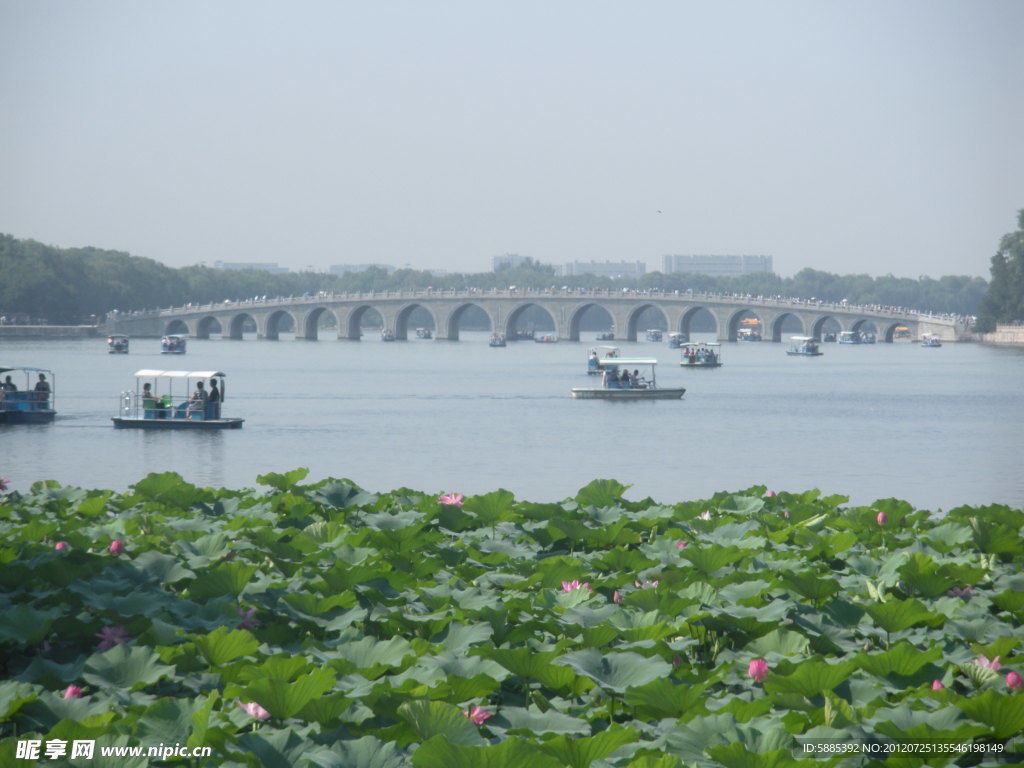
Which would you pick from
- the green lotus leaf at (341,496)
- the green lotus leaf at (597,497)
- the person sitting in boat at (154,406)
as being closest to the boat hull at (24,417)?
the person sitting in boat at (154,406)

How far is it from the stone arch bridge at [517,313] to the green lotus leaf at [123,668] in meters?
105

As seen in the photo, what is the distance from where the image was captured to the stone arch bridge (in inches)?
4274

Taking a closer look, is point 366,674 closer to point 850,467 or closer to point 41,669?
point 41,669

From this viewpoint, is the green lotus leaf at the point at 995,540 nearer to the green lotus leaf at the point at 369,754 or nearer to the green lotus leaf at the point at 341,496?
the green lotus leaf at the point at 341,496

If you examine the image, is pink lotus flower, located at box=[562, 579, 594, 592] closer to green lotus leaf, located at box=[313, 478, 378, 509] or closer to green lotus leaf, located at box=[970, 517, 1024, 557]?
green lotus leaf, located at box=[970, 517, 1024, 557]

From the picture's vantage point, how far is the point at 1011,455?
89.2 ft

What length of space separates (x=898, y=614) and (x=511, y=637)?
1.49m

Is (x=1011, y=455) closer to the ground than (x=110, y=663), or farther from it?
closer to the ground

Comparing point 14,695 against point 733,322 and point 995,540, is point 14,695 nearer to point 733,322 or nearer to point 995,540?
point 995,540

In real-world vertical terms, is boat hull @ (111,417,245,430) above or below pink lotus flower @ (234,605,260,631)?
below

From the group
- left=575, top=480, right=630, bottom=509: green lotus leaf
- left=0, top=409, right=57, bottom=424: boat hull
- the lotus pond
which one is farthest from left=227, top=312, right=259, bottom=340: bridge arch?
the lotus pond

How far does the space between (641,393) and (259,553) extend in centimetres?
3678

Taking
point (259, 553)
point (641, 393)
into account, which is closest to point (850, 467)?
point (641, 393)

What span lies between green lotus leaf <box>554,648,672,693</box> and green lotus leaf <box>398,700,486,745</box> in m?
0.63
